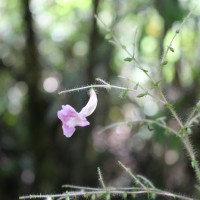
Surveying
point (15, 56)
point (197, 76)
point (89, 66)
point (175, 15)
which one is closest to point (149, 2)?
point (175, 15)

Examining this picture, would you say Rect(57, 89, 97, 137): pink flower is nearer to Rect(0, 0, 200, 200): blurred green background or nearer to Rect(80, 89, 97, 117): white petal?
→ Rect(80, 89, 97, 117): white petal

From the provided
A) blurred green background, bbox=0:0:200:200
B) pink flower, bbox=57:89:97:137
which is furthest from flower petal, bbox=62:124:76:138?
blurred green background, bbox=0:0:200:200

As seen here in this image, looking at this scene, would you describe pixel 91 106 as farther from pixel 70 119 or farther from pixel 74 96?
pixel 74 96

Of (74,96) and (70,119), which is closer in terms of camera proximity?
(70,119)

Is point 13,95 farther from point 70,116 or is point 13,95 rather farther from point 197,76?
point 70,116

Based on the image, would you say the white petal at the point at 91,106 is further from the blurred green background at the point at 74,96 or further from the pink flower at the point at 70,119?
the blurred green background at the point at 74,96

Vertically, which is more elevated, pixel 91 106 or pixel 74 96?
pixel 74 96

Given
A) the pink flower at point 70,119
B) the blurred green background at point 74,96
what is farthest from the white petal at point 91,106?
the blurred green background at point 74,96

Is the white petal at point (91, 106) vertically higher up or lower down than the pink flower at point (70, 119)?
higher up

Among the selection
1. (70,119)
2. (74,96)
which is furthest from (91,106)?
(74,96)
